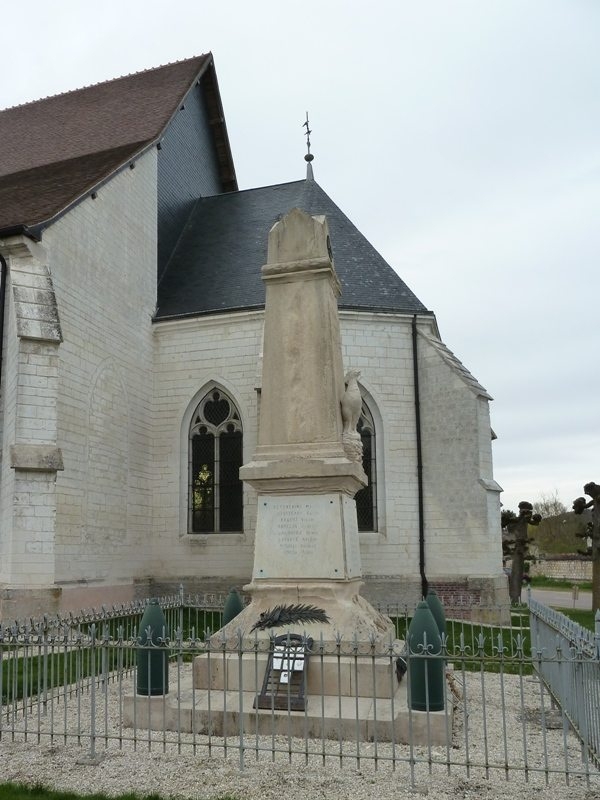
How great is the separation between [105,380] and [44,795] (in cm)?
1083

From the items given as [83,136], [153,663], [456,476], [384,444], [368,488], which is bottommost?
[153,663]

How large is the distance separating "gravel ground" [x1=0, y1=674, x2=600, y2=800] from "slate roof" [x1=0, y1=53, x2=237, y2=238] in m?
9.45

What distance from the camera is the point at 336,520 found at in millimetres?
7086

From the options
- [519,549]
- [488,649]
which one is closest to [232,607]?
[488,649]

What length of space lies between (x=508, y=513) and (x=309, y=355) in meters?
17.2

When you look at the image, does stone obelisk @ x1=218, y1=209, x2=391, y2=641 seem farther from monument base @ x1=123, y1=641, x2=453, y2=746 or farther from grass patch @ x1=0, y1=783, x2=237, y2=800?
grass patch @ x1=0, y1=783, x2=237, y2=800

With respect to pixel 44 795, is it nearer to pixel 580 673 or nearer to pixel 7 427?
pixel 580 673

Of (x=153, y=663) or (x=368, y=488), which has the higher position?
(x=368, y=488)

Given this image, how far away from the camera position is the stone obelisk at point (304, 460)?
22.9 ft

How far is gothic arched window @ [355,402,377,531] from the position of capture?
1573 cm

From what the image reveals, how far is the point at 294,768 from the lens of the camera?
512cm

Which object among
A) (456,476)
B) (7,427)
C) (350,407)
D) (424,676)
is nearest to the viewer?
(424,676)

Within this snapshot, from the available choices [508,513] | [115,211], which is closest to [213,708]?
[115,211]

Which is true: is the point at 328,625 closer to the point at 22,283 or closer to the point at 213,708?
the point at 213,708
